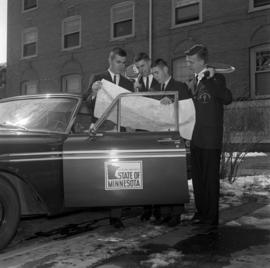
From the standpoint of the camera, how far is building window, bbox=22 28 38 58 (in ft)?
79.9

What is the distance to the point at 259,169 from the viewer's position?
Answer: 10945 mm

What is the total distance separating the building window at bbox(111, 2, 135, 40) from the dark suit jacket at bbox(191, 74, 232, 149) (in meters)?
15.0

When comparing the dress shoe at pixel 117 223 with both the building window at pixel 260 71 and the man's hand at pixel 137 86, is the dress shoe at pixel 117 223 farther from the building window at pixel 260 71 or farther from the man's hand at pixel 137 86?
the building window at pixel 260 71

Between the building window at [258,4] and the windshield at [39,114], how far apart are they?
42.1 ft

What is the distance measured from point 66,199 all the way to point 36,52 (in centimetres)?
2088

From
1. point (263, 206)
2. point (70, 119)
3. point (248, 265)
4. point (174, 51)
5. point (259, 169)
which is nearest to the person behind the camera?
point (248, 265)

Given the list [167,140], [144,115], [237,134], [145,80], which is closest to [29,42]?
[237,134]

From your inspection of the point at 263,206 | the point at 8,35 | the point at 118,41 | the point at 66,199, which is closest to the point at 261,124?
the point at 263,206

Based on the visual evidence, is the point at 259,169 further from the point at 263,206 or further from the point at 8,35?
the point at 8,35

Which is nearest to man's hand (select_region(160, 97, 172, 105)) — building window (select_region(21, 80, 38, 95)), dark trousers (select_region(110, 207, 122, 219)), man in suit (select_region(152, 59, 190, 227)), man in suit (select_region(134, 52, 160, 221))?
man in suit (select_region(152, 59, 190, 227))

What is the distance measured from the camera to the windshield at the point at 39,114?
4.68 metres

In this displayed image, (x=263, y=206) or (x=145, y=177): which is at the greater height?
(x=145, y=177)

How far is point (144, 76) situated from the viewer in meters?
5.69

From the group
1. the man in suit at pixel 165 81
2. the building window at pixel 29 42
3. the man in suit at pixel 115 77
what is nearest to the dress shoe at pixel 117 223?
the man in suit at pixel 115 77
